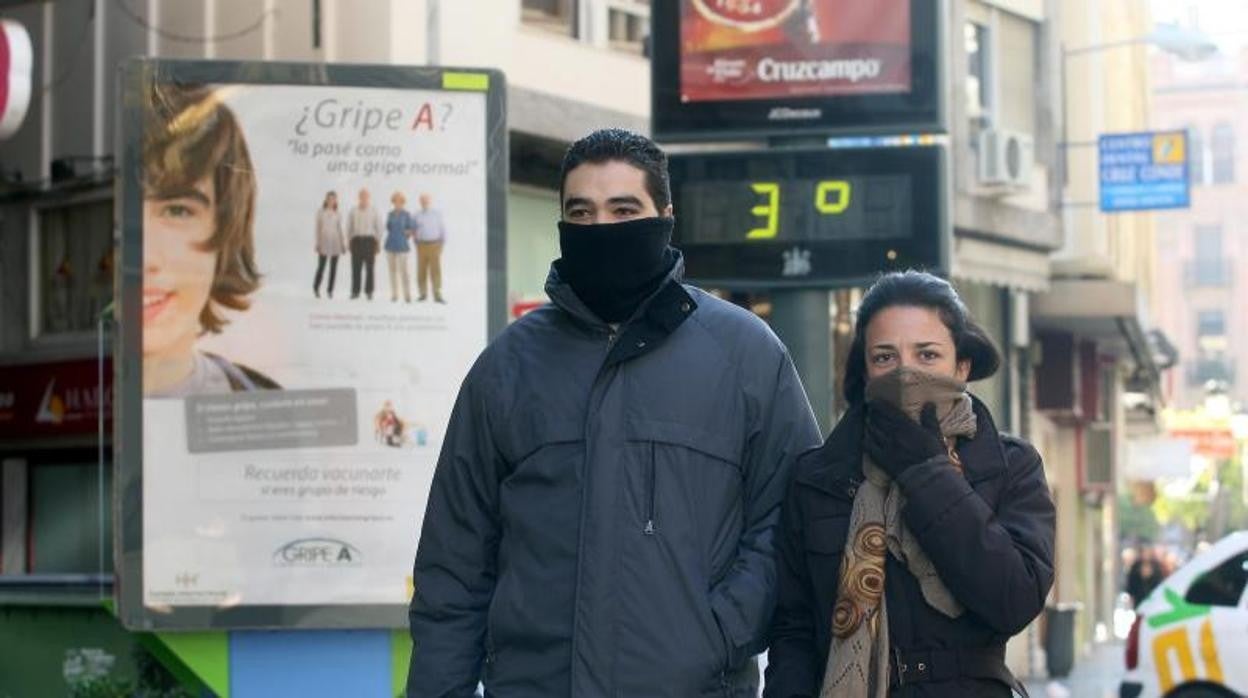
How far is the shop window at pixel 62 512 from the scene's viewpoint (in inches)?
738

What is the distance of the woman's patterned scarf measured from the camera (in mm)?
4441

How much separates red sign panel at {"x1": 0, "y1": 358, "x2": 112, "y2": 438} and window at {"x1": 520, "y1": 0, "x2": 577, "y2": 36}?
4.18 m

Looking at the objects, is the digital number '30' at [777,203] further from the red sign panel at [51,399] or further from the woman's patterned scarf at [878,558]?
the red sign panel at [51,399]

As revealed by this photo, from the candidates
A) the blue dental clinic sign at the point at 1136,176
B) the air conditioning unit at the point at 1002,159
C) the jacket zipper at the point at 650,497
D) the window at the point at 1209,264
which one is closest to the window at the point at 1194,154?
the blue dental clinic sign at the point at 1136,176

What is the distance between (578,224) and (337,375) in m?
4.66

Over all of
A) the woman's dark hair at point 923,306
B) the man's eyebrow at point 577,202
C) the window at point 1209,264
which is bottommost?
the woman's dark hair at point 923,306

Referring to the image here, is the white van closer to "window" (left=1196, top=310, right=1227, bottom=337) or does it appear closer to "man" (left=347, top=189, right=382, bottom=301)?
"man" (left=347, top=189, right=382, bottom=301)

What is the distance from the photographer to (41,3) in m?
18.8

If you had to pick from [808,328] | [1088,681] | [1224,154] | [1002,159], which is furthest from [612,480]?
[1224,154]

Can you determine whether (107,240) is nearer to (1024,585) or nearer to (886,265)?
(886,265)

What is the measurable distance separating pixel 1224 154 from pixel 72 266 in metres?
85.3

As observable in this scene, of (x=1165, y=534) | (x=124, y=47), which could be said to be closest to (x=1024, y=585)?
(x=124, y=47)

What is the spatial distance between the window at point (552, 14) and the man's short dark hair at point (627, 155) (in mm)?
12836

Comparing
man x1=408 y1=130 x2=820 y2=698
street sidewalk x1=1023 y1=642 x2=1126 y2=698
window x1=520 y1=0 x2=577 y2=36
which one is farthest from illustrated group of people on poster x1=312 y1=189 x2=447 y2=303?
street sidewalk x1=1023 y1=642 x2=1126 y2=698
